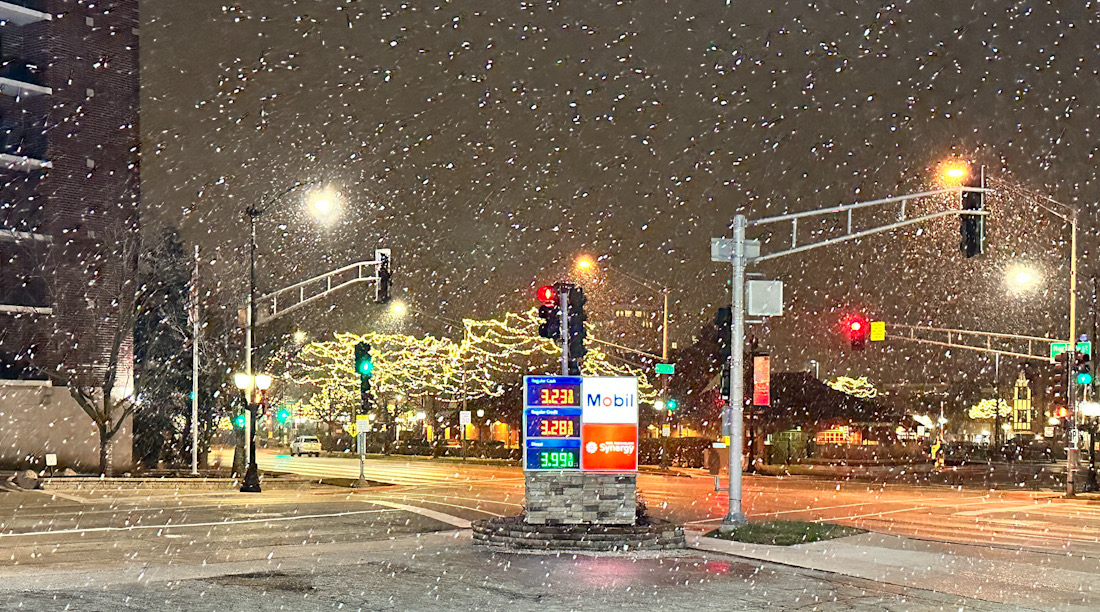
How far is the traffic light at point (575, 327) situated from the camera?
21.9 metres

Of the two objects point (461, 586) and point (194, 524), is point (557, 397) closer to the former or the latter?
point (461, 586)

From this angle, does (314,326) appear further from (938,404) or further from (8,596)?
(938,404)

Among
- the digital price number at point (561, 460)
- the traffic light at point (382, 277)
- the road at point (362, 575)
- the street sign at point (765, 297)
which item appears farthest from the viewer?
the traffic light at point (382, 277)

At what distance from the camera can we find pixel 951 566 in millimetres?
15977

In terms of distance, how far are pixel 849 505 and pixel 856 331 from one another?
5.57m

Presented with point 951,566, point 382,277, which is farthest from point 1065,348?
point 951,566

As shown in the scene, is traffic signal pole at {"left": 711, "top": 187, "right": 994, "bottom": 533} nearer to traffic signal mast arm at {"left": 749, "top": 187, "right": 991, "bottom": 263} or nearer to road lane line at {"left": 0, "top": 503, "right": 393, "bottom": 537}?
traffic signal mast arm at {"left": 749, "top": 187, "right": 991, "bottom": 263}

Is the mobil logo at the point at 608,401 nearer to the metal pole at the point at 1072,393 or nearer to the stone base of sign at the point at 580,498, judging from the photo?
the stone base of sign at the point at 580,498

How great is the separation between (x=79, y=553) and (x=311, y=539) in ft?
13.0

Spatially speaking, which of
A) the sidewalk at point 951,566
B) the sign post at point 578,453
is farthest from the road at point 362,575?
the sign post at point 578,453

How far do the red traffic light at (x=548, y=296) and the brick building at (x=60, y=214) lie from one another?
89.8ft

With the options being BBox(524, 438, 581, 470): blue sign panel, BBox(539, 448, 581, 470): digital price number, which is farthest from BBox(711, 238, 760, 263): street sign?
BBox(539, 448, 581, 470): digital price number

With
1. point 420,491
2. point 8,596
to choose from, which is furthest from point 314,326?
point 8,596

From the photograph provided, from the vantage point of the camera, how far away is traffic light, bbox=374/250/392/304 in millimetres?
29934
